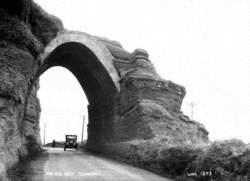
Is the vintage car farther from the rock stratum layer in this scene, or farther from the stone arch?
the stone arch

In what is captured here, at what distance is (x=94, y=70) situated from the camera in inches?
866

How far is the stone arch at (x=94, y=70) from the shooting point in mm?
20312

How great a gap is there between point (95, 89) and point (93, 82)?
23.3 inches

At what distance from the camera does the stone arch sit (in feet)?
66.6

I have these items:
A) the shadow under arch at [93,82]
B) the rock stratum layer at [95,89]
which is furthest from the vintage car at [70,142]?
the shadow under arch at [93,82]

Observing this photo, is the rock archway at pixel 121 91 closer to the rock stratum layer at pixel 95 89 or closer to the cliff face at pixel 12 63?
the rock stratum layer at pixel 95 89

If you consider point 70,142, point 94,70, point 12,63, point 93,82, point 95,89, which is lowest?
point 70,142

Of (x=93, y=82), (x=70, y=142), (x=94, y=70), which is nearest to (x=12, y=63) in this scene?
(x=94, y=70)

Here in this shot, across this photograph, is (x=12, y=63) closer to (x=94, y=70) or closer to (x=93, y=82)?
(x=94, y=70)

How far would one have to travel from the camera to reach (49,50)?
60.6 feet

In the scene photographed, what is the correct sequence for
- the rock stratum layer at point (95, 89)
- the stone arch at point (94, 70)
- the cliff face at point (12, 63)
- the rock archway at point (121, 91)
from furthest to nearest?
the stone arch at point (94, 70) < the rock archway at point (121, 91) < the rock stratum layer at point (95, 89) < the cliff face at point (12, 63)

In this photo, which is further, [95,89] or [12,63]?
[95,89]

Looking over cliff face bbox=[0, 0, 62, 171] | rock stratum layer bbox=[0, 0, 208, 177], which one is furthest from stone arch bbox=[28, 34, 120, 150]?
cliff face bbox=[0, 0, 62, 171]

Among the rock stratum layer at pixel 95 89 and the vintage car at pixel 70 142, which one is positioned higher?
the rock stratum layer at pixel 95 89
